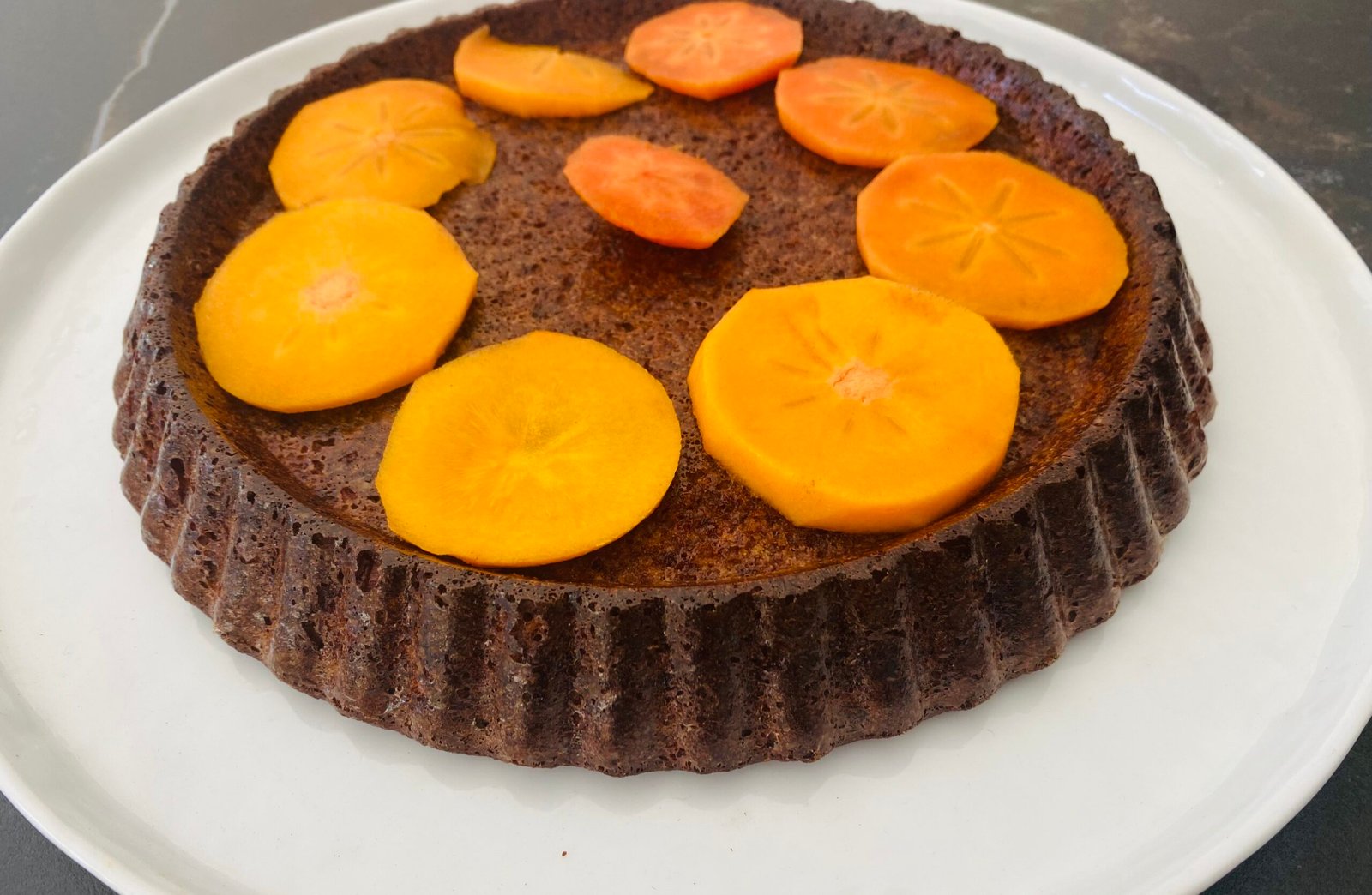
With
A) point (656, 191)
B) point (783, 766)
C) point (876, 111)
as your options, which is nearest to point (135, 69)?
point (656, 191)

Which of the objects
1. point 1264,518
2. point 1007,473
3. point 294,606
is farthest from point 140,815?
point 1264,518

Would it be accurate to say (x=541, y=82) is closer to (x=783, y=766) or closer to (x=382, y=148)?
(x=382, y=148)

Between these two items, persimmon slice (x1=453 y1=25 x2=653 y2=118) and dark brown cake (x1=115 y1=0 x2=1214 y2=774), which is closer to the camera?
dark brown cake (x1=115 y1=0 x2=1214 y2=774)

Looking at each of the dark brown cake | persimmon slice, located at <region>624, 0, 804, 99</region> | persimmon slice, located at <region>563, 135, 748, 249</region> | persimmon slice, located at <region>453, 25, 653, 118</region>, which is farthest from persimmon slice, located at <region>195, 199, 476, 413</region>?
persimmon slice, located at <region>624, 0, 804, 99</region>

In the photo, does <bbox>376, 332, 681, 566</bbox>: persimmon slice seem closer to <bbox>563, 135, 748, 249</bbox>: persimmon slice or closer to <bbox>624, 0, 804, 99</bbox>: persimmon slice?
<bbox>563, 135, 748, 249</bbox>: persimmon slice

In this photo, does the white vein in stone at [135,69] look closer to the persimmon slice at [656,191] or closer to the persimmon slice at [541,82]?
the persimmon slice at [541,82]
